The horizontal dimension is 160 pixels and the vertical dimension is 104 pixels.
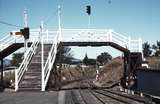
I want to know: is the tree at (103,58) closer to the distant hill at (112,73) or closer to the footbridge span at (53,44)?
the distant hill at (112,73)

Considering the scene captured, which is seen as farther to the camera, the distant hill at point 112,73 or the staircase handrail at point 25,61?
the distant hill at point 112,73

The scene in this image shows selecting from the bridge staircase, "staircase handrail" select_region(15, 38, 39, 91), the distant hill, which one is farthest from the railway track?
the distant hill

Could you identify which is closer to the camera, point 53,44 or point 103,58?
point 53,44

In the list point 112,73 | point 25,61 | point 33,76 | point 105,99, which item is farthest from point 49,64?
point 112,73

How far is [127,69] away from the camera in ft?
105

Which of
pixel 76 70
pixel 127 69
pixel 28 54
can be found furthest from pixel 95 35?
pixel 76 70

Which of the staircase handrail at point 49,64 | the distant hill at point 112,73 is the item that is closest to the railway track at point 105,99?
the staircase handrail at point 49,64

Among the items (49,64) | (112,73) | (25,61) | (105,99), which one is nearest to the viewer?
(105,99)

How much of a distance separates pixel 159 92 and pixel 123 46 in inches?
290

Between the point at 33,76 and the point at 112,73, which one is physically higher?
the point at 33,76

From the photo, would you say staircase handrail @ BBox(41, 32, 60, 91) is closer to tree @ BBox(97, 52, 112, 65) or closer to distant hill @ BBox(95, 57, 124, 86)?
distant hill @ BBox(95, 57, 124, 86)

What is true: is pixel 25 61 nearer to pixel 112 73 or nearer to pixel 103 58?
pixel 112 73

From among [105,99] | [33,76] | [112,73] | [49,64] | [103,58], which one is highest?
[103,58]

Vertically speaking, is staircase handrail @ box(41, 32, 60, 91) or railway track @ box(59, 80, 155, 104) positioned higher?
staircase handrail @ box(41, 32, 60, 91)
